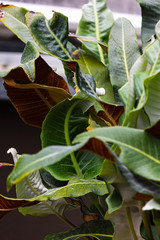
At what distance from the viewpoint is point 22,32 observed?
2.00ft

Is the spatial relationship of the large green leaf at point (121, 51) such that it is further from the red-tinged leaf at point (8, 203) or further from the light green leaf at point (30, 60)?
the red-tinged leaf at point (8, 203)

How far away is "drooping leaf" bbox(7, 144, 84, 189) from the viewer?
0.31m

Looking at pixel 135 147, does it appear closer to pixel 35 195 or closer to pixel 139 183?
pixel 139 183

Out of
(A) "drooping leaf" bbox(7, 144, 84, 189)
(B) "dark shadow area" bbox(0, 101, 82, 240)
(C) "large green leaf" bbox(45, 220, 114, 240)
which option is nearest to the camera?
(A) "drooping leaf" bbox(7, 144, 84, 189)

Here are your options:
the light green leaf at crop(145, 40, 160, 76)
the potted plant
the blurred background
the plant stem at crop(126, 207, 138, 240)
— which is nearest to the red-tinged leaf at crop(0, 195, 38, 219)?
the potted plant

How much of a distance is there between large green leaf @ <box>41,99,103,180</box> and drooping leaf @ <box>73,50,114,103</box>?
0.25 ft

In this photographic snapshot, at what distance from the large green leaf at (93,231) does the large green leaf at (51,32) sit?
0.92 ft

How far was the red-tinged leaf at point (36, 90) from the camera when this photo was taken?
0.50 meters

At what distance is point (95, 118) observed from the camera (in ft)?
1.77

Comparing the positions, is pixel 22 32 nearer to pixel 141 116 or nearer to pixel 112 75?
pixel 112 75

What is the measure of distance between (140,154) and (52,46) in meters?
0.28

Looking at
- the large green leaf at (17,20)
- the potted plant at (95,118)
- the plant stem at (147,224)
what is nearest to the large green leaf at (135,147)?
the potted plant at (95,118)

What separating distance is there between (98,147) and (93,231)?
9.5 inches

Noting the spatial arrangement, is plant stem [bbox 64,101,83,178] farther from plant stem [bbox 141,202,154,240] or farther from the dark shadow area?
the dark shadow area
